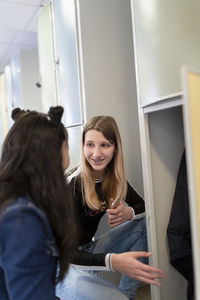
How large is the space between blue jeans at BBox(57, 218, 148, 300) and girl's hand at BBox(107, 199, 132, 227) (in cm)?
11

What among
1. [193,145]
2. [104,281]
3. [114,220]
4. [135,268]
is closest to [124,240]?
[114,220]

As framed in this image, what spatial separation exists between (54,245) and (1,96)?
14.2 feet

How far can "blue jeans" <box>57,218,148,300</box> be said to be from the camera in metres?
1.26

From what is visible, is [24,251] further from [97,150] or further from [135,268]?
[97,150]

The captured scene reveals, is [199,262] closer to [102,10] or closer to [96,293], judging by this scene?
[96,293]

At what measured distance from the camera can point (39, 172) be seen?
33.2 inches

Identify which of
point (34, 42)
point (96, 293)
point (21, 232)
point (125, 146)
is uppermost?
point (34, 42)

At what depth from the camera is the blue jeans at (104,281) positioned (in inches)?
49.7

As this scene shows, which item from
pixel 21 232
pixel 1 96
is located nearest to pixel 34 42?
pixel 1 96

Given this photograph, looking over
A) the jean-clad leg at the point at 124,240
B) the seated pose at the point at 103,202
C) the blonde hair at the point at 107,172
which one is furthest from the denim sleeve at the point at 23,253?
the jean-clad leg at the point at 124,240

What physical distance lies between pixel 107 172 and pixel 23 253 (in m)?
0.92

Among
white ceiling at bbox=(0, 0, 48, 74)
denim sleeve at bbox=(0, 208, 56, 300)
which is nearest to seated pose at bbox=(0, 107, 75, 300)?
denim sleeve at bbox=(0, 208, 56, 300)

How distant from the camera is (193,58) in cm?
→ 125

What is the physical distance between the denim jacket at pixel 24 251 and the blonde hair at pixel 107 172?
0.69 metres
